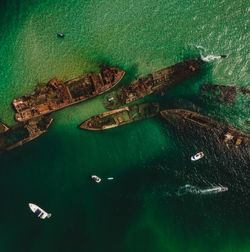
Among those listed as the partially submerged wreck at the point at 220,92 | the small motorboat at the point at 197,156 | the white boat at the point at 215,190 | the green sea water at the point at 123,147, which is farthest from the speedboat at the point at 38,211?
the partially submerged wreck at the point at 220,92

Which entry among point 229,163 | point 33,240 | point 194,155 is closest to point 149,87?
point 194,155

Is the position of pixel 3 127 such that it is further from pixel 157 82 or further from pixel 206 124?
pixel 206 124

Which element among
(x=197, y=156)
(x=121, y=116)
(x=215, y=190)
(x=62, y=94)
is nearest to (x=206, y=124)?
(x=197, y=156)

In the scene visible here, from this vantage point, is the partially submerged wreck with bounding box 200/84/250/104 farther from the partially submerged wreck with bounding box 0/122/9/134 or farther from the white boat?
the partially submerged wreck with bounding box 0/122/9/134

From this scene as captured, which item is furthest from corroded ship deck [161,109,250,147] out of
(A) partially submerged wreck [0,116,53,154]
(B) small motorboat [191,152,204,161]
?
(A) partially submerged wreck [0,116,53,154]

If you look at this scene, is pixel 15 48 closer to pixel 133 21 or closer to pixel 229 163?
pixel 133 21

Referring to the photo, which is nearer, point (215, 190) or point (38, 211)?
point (38, 211)

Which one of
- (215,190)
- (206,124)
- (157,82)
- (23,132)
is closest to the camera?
(157,82)

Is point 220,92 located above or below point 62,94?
below
